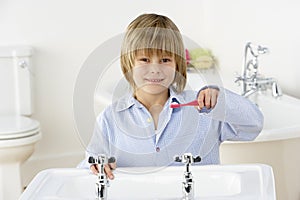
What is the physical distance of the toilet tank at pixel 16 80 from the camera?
3066 millimetres

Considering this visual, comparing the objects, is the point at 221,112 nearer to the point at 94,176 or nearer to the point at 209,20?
the point at 94,176

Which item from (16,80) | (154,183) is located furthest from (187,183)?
(16,80)

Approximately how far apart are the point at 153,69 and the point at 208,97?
0.41 ft

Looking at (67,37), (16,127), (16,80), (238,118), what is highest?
(67,37)

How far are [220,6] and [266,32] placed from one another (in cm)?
51

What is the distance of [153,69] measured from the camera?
1109 millimetres

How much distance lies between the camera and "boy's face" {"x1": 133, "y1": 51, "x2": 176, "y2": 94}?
3.64 ft

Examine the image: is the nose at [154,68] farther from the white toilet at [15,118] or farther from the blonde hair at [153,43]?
the white toilet at [15,118]

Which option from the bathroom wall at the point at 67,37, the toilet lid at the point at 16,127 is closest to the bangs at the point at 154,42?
the toilet lid at the point at 16,127

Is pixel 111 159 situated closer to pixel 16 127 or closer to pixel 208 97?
pixel 208 97

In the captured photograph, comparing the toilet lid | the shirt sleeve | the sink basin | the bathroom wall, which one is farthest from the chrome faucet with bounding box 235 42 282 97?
the sink basin

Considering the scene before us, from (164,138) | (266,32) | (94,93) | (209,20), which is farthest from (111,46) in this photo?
(209,20)

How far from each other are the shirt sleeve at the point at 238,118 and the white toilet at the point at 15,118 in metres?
1.49

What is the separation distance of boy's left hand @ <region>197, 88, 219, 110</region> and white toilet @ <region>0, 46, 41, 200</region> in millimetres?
1710
